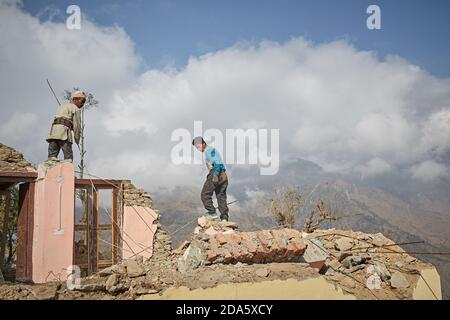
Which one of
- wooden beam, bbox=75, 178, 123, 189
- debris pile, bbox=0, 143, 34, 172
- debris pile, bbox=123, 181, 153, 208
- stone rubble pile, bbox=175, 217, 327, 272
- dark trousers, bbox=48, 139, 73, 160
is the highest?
dark trousers, bbox=48, 139, 73, 160

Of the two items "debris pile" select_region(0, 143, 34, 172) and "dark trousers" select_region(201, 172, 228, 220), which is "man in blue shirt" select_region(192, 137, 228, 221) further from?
"debris pile" select_region(0, 143, 34, 172)

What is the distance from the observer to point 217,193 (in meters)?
8.22

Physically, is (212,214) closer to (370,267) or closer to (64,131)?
(370,267)

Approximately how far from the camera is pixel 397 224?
73.9 metres

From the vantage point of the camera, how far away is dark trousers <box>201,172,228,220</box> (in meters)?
8.02

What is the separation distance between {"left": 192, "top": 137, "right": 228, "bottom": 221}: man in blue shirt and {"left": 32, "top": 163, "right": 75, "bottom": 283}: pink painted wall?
243 cm

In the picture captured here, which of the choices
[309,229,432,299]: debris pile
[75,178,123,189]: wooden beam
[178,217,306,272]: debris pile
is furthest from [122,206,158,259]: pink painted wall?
[309,229,432,299]: debris pile

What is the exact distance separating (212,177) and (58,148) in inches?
115

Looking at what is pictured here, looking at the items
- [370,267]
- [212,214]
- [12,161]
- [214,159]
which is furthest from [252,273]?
[12,161]

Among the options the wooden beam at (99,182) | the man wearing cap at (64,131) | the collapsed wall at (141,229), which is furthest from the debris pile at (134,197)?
the man wearing cap at (64,131)

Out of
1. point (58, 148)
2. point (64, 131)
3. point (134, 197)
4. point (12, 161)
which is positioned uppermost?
point (64, 131)

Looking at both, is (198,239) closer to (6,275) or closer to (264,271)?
(264,271)

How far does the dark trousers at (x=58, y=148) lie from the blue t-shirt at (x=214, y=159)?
2.52m
